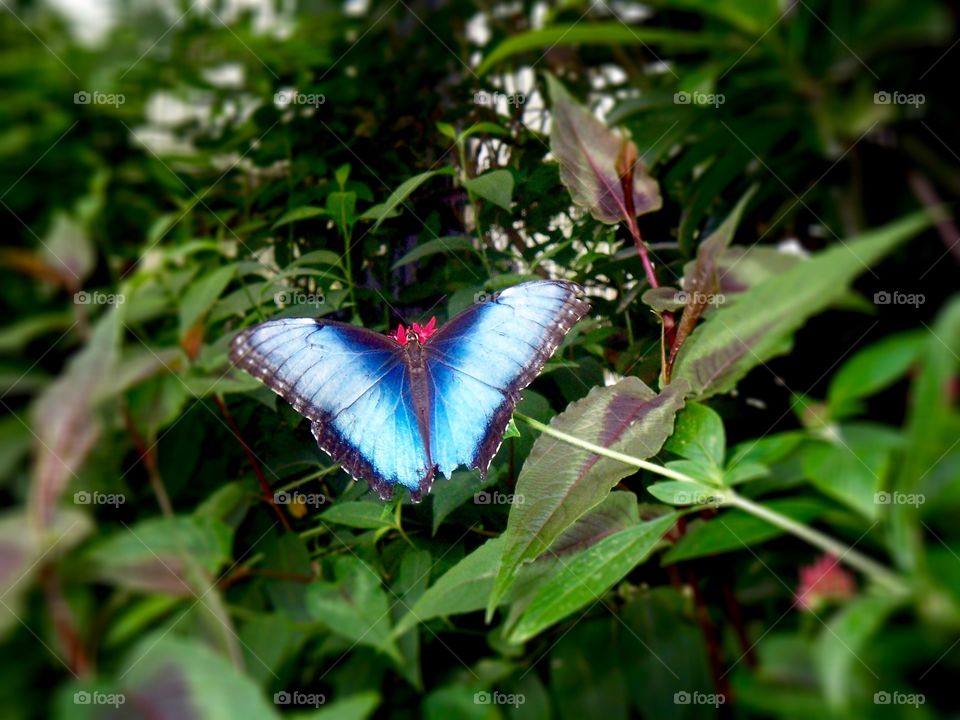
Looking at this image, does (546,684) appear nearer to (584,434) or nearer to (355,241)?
(584,434)

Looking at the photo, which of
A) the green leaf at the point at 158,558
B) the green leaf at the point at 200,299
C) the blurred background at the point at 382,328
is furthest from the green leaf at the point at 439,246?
the green leaf at the point at 158,558

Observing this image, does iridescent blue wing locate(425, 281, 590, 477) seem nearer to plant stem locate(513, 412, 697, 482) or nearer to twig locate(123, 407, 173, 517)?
plant stem locate(513, 412, 697, 482)

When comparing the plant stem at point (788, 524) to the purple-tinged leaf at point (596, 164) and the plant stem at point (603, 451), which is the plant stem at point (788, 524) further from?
the purple-tinged leaf at point (596, 164)

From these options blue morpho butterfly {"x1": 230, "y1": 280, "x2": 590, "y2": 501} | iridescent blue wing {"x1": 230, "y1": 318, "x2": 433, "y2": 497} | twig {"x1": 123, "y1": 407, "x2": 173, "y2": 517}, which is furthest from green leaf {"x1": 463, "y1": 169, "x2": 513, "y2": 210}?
twig {"x1": 123, "y1": 407, "x2": 173, "y2": 517}

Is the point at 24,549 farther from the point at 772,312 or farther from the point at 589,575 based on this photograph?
the point at 772,312

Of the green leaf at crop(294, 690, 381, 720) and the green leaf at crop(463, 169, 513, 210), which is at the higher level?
the green leaf at crop(463, 169, 513, 210)

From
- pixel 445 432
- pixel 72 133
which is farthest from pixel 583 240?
pixel 72 133

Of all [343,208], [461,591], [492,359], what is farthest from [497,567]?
[343,208]
